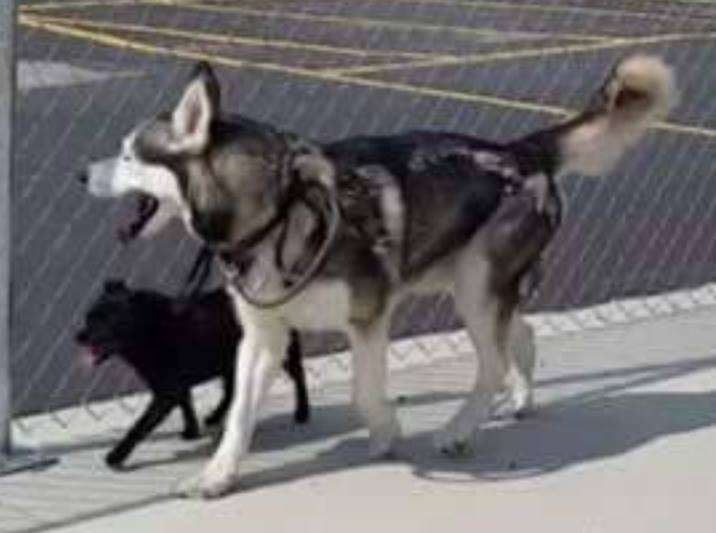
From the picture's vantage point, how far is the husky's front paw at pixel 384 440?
6.70 metres

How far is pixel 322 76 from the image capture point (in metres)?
16.0

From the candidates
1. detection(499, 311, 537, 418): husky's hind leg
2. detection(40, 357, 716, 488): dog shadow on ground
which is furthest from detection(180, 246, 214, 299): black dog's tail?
detection(499, 311, 537, 418): husky's hind leg

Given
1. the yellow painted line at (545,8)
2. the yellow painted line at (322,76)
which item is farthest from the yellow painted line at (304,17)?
the yellow painted line at (545,8)

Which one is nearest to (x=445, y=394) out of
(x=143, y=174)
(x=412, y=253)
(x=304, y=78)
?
(x=412, y=253)

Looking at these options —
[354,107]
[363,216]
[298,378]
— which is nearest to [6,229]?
[363,216]

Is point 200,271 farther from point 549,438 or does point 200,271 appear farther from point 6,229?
point 549,438

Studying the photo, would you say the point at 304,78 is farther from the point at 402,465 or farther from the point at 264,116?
the point at 402,465

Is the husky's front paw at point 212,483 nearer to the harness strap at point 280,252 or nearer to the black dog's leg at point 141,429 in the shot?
the black dog's leg at point 141,429

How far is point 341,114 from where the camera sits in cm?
1423

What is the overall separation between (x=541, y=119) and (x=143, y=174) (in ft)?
28.0

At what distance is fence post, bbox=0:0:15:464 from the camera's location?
6.37 meters

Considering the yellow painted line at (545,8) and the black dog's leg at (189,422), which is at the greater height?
the black dog's leg at (189,422)

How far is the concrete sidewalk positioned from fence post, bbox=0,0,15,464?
256 millimetres

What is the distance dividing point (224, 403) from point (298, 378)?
300 millimetres
